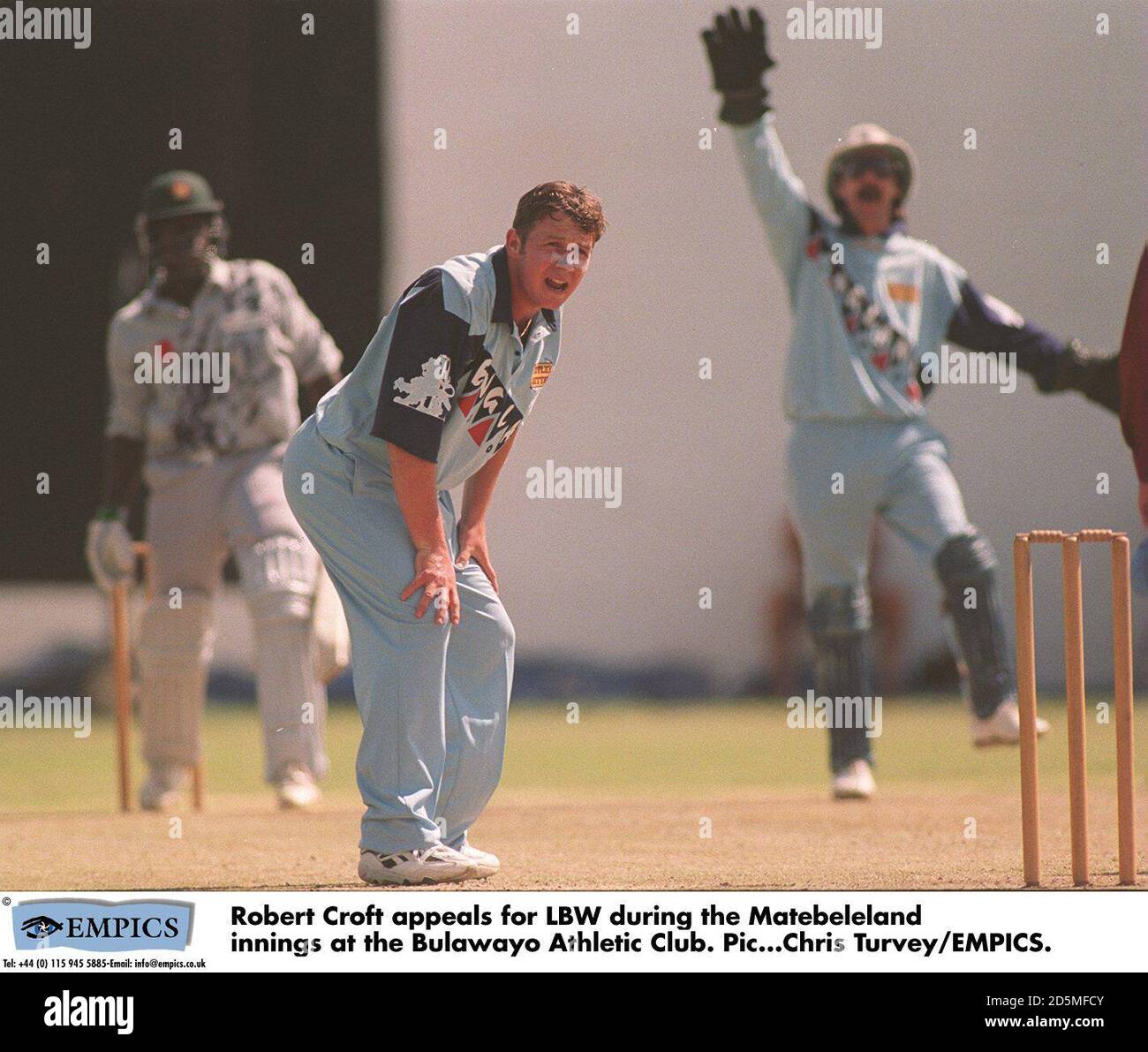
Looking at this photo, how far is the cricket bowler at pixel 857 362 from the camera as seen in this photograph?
5.90m

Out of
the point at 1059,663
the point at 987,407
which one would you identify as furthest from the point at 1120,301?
the point at 1059,663

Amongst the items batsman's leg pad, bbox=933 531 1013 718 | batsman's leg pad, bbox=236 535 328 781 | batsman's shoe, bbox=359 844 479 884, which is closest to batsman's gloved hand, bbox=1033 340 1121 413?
batsman's leg pad, bbox=933 531 1013 718

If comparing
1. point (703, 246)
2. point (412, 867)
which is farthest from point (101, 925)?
point (703, 246)

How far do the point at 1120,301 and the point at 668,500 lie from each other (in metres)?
2.77

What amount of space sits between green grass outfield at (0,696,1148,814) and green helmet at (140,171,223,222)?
190cm

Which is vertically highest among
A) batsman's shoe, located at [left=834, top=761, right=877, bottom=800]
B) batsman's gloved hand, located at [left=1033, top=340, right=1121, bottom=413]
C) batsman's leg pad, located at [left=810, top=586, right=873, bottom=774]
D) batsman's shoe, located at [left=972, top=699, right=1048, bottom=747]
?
batsman's gloved hand, located at [left=1033, top=340, right=1121, bottom=413]

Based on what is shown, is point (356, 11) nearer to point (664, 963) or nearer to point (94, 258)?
point (94, 258)

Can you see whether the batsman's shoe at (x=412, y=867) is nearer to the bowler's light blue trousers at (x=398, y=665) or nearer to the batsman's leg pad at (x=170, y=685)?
the bowler's light blue trousers at (x=398, y=665)

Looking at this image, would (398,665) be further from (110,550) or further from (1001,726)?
(110,550)

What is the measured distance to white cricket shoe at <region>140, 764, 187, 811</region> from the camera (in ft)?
19.3

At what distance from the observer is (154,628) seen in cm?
594

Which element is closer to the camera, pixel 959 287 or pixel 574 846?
pixel 574 846

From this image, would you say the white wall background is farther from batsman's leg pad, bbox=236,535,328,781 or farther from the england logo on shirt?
the england logo on shirt

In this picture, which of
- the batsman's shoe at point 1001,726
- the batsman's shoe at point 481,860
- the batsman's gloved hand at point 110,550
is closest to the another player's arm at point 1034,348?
the batsman's shoe at point 1001,726
